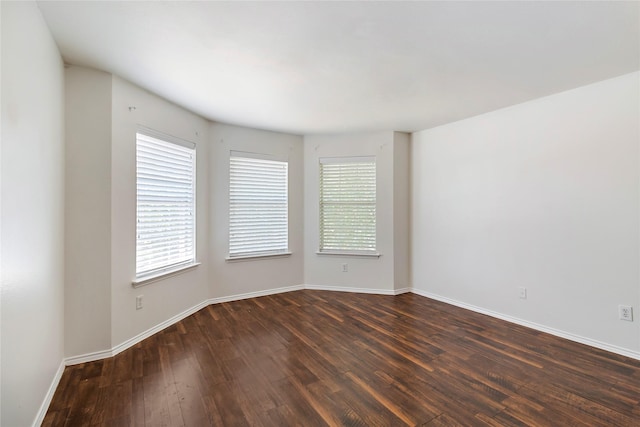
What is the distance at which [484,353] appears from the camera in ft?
8.71

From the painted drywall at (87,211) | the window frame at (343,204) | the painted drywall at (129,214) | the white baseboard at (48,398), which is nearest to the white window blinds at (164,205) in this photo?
the painted drywall at (129,214)

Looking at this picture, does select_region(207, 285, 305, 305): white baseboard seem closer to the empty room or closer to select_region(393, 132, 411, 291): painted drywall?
Answer: the empty room

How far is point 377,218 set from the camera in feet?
14.9

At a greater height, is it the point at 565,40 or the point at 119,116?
the point at 565,40

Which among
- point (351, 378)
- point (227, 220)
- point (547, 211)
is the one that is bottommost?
point (351, 378)

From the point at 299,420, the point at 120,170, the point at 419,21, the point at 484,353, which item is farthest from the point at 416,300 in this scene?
the point at 120,170

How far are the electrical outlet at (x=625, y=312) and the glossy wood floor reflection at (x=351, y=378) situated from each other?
13.4 inches

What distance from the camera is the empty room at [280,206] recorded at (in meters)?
1.80

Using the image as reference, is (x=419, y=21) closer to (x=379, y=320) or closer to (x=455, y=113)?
(x=455, y=113)

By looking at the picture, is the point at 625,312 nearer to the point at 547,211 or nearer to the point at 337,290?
the point at 547,211

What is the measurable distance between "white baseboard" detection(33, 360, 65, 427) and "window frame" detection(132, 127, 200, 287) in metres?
0.80

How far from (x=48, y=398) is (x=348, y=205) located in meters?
3.76

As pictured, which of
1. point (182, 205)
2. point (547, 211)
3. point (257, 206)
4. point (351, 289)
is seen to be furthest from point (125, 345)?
point (547, 211)

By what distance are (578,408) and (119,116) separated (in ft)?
13.4
